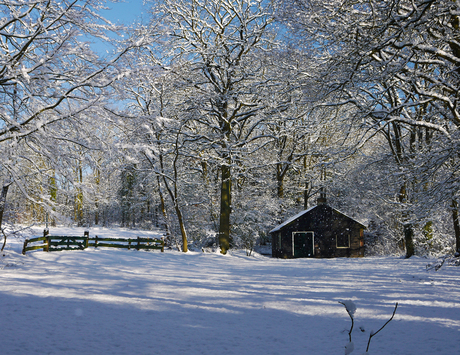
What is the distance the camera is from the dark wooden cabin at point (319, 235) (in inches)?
981

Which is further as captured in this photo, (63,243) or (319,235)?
(319,235)

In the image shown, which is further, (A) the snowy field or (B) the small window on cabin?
(B) the small window on cabin

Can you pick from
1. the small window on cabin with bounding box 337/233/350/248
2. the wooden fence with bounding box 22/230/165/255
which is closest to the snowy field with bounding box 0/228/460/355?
the wooden fence with bounding box 22/230/165/255

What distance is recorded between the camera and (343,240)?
25781mm

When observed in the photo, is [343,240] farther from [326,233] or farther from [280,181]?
[280,181]

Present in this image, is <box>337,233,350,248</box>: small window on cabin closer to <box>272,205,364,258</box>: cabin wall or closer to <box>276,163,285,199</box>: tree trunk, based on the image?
<box>272,205,364,258</box>: cabin wall

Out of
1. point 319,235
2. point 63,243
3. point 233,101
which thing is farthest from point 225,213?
point 63,243

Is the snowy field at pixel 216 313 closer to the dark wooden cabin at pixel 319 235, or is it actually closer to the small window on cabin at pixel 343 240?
the dark wooden cabin at pixel 319 235

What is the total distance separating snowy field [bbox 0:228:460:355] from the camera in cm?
531

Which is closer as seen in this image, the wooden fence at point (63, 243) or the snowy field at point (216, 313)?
the snowy field at point (216, 313)

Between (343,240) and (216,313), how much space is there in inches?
817

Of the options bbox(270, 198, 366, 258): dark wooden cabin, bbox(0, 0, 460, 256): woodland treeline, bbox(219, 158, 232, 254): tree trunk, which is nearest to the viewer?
bbox(0, 0, 460, 256): woodland treeline

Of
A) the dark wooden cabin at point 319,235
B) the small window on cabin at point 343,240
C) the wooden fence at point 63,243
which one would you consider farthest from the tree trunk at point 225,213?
the small window on cabin at point 343,240

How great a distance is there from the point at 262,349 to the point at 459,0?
7.62 metres
